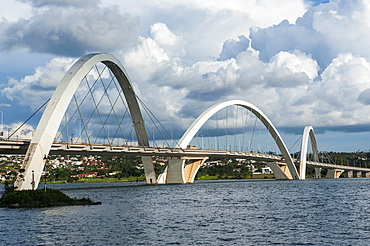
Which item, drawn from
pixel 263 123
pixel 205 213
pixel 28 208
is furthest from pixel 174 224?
pixel 263 123

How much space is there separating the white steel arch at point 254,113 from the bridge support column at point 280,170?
1.52 metres

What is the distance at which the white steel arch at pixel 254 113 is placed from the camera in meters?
95.4

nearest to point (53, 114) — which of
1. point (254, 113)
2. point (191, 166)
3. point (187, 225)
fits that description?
point (187, 225)

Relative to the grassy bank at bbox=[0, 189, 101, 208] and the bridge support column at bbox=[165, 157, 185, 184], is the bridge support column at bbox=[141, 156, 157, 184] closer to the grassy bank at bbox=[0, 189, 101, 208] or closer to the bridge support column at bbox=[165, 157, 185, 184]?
the bridge support column at bbox=[165, 157, 185, 184]

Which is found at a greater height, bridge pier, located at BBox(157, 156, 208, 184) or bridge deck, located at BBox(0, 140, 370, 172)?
bridge deck, located at BBox(0, 140, 370, 172)

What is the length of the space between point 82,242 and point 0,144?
30238 mm

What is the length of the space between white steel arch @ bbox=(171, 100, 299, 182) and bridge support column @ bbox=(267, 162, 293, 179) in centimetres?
152

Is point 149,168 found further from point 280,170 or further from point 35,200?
point 35,200

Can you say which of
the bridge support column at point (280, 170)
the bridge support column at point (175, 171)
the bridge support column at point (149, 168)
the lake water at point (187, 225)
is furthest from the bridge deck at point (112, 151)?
the bridge support column at point (280, 170)

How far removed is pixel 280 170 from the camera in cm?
12900

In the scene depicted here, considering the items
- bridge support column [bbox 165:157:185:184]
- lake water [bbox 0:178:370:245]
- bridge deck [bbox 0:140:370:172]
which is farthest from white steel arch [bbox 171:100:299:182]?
lake water [bbox 0:178:370:245]

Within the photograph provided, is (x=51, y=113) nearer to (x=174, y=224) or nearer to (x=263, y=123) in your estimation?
(x=174, y=224)

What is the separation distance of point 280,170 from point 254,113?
73.5ft

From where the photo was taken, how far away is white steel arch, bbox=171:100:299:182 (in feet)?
313
